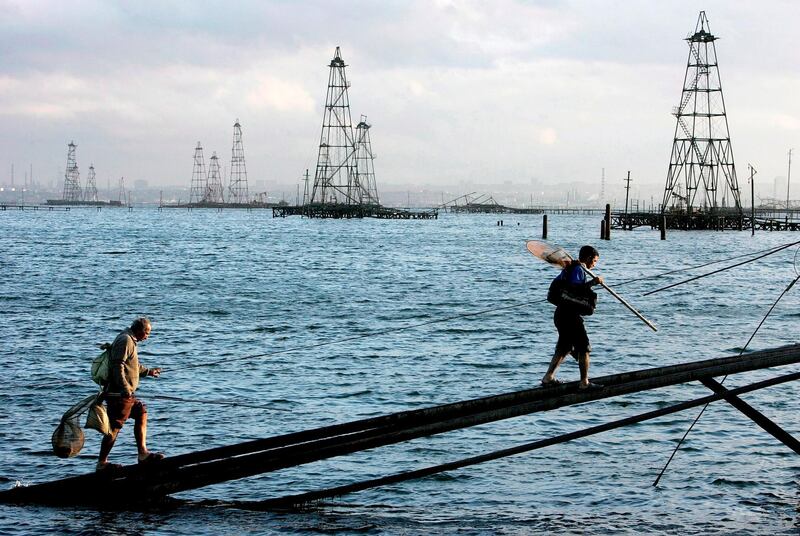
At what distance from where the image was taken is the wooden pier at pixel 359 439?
12.0 meters

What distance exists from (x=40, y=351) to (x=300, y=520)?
53.5 ft

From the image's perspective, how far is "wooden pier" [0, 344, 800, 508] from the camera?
11977mm

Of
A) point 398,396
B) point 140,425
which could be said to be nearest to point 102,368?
point 140,425

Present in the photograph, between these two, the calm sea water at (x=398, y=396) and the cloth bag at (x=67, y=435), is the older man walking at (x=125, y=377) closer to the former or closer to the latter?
the cloth bag at (x=67, y=435)

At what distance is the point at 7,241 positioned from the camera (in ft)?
323

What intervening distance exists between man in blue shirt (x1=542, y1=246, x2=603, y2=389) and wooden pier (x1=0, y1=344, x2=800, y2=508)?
0.29 m

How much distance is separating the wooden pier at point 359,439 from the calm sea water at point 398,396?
1.22 feet

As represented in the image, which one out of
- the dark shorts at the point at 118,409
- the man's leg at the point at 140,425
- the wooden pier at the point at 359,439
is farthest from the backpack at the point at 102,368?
the wooden pier at the point at 359,439

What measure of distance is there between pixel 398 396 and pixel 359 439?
30.8 ft

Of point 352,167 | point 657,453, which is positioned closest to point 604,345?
point 657,453

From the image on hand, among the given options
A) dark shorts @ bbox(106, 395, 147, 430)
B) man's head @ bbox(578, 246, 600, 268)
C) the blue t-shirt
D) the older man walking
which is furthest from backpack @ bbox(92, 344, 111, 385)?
man's head @ bbox(578, 246, 600, 268)

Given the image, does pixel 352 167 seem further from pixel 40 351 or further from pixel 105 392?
pixel 105 392

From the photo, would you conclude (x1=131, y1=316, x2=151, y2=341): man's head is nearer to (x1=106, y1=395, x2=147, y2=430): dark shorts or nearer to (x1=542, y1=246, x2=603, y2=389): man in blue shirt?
(x1=106, y1=395, x2=147, y2=430): dark shorts

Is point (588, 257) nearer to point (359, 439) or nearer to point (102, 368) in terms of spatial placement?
point (359, 439)
